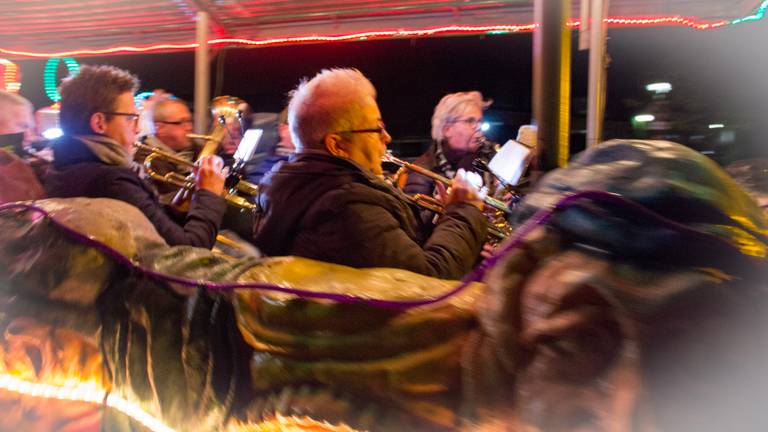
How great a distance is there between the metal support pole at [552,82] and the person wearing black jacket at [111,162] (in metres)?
1.33

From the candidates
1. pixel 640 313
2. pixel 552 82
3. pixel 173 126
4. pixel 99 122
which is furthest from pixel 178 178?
pixel 640 313

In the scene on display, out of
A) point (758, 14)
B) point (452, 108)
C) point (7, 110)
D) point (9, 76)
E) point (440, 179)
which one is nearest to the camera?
point (440, 179)

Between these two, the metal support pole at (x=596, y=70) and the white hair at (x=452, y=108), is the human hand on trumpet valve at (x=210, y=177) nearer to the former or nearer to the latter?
the metal support pole at (x=596, y=70)

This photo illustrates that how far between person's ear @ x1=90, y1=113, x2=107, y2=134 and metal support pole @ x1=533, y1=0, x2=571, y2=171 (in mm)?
1796

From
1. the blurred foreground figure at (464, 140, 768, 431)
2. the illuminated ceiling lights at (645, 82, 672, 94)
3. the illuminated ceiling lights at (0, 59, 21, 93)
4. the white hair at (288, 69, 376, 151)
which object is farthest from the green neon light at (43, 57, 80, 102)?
the illuminated ceiling lights at (645, 82, 672, 94)

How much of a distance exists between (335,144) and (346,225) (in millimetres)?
376

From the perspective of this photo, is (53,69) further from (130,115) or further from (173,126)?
(130,115)

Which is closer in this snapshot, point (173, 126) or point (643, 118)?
point (173, 126)

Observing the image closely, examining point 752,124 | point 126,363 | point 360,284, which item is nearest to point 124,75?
point 126,363

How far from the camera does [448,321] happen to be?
127cm

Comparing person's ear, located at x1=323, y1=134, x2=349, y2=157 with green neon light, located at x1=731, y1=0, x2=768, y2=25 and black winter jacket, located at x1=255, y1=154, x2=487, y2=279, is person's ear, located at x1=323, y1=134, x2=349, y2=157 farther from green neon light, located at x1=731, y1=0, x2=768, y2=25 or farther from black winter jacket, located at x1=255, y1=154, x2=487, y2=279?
green neon light, located at x1=731, y1=0, x2=768, y2=25

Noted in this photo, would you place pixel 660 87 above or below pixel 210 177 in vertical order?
above

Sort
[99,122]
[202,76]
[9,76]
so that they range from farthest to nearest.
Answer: [9,76] → [202,76] → [99,122]

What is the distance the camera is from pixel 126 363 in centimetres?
172
